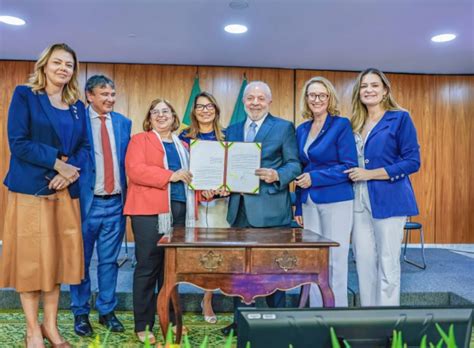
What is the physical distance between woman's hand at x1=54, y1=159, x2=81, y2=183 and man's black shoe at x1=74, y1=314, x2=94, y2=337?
963mm

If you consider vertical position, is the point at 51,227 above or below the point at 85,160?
below

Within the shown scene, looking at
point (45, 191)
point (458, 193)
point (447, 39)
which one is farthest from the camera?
point (458, 193)

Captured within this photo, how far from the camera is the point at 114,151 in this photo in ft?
8.20

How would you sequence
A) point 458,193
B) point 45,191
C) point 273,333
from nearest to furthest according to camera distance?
point 273,333, point 45,191, point 458,193

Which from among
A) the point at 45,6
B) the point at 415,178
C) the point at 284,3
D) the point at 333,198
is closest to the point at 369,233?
the point at 333,198

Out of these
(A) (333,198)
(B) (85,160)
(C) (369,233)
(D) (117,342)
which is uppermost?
(B) (85,160)

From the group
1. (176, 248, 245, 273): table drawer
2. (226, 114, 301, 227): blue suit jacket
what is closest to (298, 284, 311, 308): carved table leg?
(226, 114, 301, 227): blue suit jacket

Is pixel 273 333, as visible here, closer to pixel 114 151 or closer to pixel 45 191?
pixel 45 191

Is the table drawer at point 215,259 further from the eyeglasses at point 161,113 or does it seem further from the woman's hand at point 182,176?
the eyeglasses at point 161,113

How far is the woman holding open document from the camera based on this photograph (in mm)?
2500

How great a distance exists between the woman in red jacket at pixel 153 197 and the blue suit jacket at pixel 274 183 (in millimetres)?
336

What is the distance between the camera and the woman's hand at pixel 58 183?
201 cm

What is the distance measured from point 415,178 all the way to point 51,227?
15.9ft

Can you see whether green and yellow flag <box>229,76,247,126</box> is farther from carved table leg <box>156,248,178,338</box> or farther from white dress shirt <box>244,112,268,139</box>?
carved table leg <box>156,248,178,338</box>
